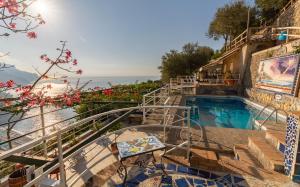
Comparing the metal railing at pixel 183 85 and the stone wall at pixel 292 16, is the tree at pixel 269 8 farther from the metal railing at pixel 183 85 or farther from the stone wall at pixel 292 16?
the metal railing at pixel 183 85

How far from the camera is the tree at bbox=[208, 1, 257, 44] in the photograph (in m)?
23.7

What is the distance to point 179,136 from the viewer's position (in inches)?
178

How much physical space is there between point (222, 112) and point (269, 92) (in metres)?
3.23

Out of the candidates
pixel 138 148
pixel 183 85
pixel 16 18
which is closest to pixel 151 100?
pixel 138 148

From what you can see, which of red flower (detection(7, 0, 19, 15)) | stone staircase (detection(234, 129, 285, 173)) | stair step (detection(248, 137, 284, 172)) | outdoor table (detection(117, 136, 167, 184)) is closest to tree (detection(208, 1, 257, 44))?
stone staircase (detection(234, 129, 285, 173))

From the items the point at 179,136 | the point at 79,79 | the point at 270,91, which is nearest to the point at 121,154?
the point at 179,136

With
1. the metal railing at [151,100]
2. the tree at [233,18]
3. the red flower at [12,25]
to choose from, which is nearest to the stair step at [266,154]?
the metal railing at [151,100]

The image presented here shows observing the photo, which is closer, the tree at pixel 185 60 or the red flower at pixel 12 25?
the red flower at pixel 12 25

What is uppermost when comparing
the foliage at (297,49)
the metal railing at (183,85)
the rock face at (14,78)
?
the foliage at (297,49)

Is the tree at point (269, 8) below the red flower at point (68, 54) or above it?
above

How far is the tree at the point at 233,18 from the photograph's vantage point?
77.8 feet

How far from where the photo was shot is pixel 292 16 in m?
16.7

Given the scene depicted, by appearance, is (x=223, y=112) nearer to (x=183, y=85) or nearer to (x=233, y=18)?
(x=183, y=85)

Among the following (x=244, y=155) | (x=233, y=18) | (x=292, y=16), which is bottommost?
(x=244, y=155)
